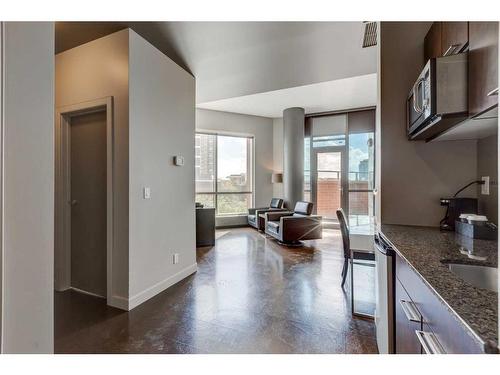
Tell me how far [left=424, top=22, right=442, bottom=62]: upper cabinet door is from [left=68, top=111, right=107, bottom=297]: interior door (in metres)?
2.99

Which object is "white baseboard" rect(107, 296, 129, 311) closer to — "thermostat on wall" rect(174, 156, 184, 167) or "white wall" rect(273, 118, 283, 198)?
"thermostat on wall" rect(174, 156, 184, 167)

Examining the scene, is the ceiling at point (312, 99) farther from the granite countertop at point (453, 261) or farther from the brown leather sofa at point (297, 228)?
the granite countertop at point (453, 261)

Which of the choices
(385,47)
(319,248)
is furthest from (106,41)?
(319,248)

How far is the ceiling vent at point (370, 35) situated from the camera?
7.59 feet

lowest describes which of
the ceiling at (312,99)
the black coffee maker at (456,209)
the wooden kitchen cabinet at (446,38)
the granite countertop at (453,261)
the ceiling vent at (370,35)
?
the granite countertop at (453,261)

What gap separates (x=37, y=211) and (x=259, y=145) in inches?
259

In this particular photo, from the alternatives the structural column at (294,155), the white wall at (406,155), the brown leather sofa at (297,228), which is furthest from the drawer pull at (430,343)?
the structural column at (294,155)

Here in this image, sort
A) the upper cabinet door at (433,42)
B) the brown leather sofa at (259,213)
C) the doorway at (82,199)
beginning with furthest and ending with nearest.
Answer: the brown leather sofa at (259,213) → the doorway at (82,199) → the upper cabinet door at (433,42)

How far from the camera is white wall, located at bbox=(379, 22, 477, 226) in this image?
1935 mm

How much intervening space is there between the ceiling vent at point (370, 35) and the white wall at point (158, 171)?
2.18 metres

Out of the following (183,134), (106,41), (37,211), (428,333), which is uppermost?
(106,41)

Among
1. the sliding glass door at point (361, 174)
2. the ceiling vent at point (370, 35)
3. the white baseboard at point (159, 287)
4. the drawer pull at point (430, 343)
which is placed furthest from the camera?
the sliding glass door at point (361, 174)
